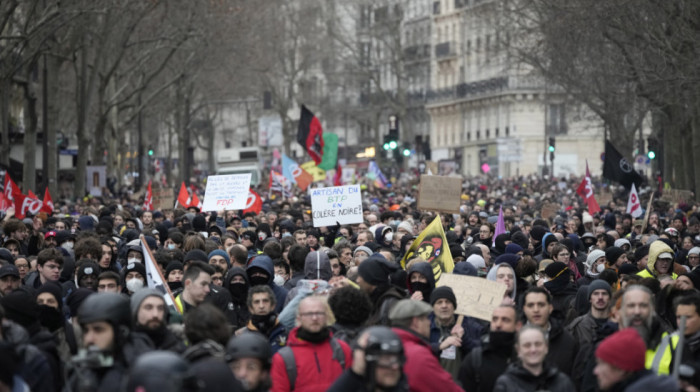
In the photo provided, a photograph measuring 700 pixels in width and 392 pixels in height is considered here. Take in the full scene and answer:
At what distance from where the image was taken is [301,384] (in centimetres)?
775

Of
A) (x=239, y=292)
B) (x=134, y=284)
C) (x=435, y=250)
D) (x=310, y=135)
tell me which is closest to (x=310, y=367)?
(x=239, y=292)

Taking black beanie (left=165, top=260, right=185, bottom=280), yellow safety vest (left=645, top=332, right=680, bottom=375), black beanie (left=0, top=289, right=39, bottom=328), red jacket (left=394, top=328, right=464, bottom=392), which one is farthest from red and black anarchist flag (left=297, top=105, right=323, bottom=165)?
red jacket (left=394, top=328, right=464, bottom=392)

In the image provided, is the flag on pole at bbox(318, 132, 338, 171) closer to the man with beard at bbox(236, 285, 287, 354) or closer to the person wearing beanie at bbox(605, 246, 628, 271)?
the person wearing beanie at bbox(605, 246, 628, 271)

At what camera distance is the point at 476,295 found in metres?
9.73

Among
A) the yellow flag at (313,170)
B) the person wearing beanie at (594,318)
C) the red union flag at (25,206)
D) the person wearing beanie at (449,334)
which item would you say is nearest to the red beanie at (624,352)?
the person wearing beanie at (449,334)

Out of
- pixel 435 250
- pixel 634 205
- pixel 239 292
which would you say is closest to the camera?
pixel 239 292

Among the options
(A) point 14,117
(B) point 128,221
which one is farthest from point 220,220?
(A) point 14,117

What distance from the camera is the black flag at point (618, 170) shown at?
27766 millimetres

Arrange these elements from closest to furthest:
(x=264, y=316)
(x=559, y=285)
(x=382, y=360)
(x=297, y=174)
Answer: (x=382, y=360)
(x=264, y=316)
(x=559, y=285)
(x=297, y=174)

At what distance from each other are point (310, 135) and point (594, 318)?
23.9 metres

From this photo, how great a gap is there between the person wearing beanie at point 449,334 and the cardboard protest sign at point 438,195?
1302cm

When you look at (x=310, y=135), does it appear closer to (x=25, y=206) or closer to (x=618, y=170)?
(x=618, y=170)

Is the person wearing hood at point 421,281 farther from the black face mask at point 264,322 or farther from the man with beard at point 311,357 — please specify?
the man with beard at point 311,357

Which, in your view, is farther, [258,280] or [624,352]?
[258,280]
